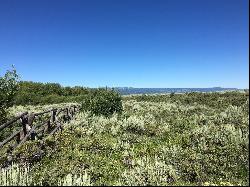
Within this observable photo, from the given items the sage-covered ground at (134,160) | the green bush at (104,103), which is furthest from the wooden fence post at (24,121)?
the green bush at (104,103)

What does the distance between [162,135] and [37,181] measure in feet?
28.2

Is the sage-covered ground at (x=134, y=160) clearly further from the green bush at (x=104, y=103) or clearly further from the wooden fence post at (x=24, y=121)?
the green bush at (x=104, y=103)

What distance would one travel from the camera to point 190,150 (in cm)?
1145

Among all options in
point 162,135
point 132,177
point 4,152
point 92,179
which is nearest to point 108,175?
point 92,179

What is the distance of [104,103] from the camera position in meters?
26.2

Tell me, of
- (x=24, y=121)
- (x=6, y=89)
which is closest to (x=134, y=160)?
(x=24, y=121)

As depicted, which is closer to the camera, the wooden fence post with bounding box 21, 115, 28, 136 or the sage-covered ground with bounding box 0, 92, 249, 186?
the sage-covered ground with bounding box 0, 92, 249, 186

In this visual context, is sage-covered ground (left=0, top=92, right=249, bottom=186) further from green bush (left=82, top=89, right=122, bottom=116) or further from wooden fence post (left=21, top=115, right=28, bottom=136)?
green bush (left=82, top=89, right=122, bottom=116)

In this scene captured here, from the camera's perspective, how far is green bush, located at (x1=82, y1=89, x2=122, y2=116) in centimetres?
2602

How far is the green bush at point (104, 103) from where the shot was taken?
26016 mm

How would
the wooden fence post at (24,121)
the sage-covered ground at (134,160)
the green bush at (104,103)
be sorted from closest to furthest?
the sage-covered ground at (134,160) < the wooden fence post at (24,121) < the green bush at (104,103)

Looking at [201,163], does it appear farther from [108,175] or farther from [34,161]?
[34,161]

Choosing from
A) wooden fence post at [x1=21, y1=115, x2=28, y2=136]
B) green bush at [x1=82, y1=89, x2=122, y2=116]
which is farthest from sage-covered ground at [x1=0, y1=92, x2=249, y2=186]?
green bush at [x1=82, y1=89, x2=122, y2=116]

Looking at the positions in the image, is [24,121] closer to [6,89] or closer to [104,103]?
[6,89]
